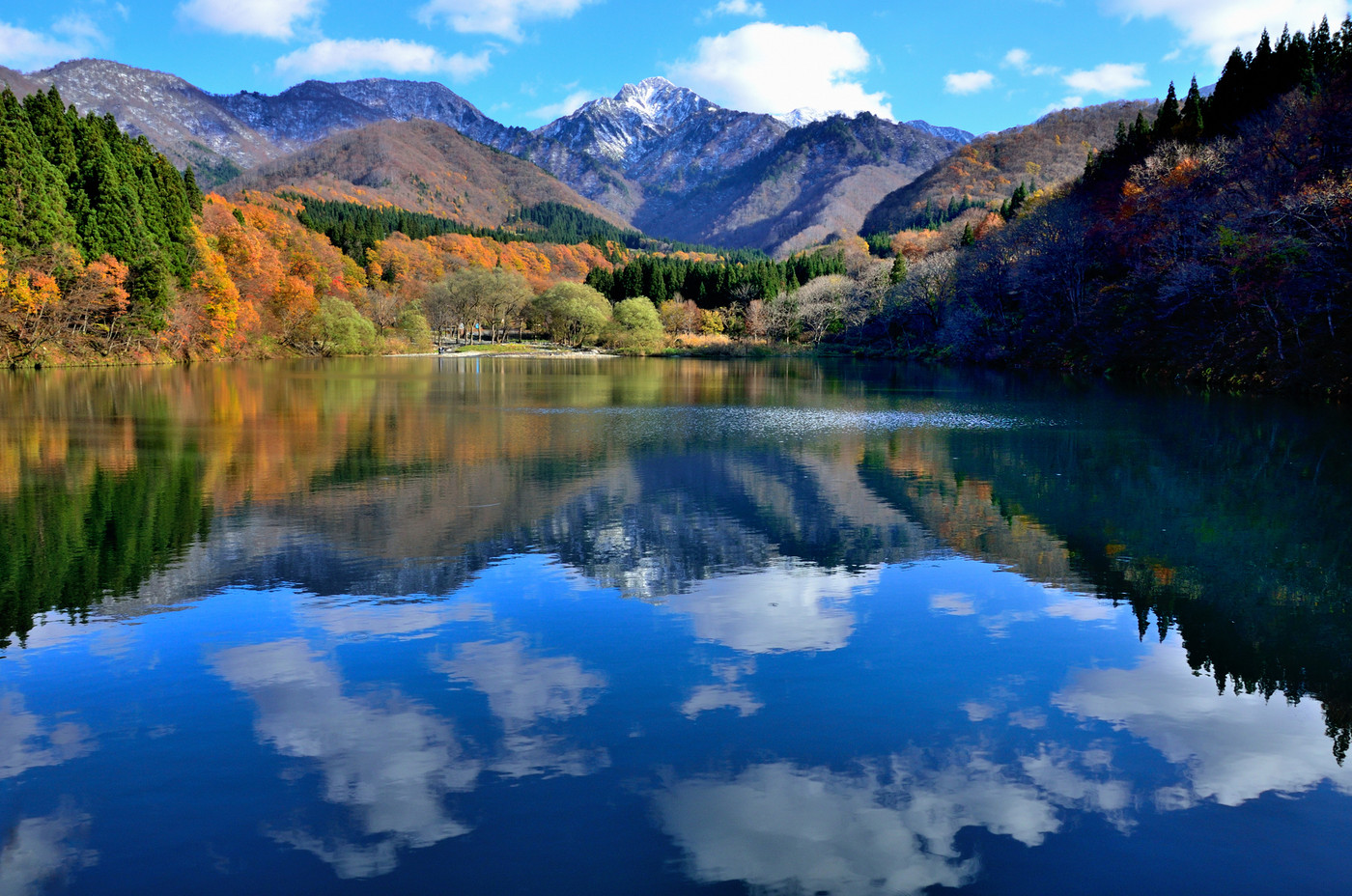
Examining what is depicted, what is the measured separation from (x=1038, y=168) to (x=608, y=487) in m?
204

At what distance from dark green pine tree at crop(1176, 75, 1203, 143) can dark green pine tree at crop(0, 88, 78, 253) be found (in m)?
71.9

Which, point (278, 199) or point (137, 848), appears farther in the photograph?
point (278, 199)

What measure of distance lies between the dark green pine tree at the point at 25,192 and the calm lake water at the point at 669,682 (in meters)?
40.3

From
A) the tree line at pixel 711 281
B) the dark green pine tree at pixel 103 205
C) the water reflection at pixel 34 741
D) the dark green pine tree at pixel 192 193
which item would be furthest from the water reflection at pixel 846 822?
the tree line at pixel 711 281

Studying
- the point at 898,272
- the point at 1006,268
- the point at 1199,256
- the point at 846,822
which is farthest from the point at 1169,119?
the point at 846,822

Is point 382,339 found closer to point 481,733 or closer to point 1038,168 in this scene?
point 481,733

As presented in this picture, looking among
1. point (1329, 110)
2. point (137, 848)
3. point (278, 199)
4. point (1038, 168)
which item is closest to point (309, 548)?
point (137, 848)

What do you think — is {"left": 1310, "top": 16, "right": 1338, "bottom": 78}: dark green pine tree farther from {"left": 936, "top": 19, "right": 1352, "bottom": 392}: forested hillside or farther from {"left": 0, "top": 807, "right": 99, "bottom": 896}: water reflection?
{"left": 0, "top": 807, "right": 99, "bottom": 896}: water reflection

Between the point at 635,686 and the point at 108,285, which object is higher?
the point at 108,285

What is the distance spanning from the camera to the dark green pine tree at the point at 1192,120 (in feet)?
199

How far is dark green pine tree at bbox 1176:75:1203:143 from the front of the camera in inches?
2383

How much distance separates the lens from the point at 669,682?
25.0 feet

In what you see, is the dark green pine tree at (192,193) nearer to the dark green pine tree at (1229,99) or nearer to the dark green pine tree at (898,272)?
the dark green pine tree at (898,272)

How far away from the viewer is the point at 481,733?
21.6 ft
